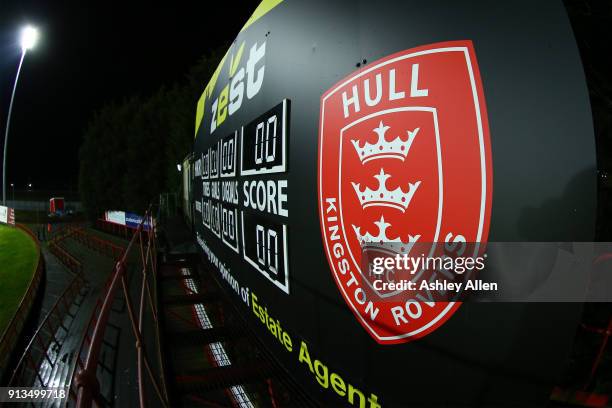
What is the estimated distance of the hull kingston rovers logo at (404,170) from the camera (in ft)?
3.82

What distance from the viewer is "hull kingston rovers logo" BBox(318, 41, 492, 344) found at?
1165mm

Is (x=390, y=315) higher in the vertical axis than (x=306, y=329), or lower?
higher

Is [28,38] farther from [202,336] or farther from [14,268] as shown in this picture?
[202,336]

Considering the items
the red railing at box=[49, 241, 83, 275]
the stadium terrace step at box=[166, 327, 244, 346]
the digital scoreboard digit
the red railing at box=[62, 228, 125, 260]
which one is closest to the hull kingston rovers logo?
the digital scoreboard digit

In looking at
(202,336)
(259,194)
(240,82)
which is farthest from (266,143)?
(202,336)

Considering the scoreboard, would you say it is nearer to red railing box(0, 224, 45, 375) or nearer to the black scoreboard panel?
the black scoreboard panel

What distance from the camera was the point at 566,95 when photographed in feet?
3.12

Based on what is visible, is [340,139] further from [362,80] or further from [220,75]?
[220,75]

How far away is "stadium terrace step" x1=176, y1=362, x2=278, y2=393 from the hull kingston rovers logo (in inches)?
73.1

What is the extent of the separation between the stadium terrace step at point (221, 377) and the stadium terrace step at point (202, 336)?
0.72m

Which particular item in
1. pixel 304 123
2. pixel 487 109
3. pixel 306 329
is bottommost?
pixel 306 329

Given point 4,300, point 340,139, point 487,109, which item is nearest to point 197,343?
point 340,139

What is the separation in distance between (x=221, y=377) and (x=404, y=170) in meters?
2.95

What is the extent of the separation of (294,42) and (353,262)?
1.78m
